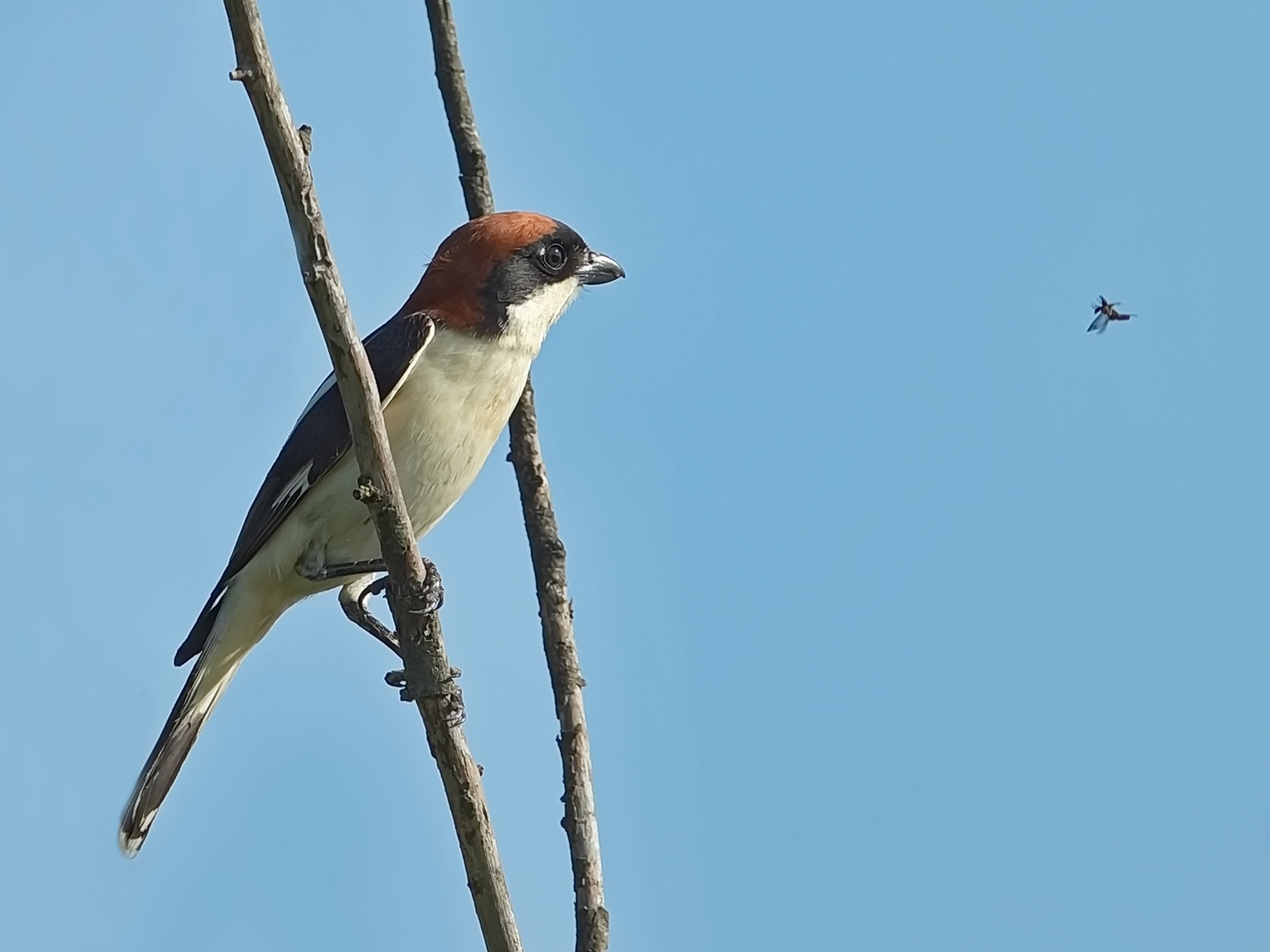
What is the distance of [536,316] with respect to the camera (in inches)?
263

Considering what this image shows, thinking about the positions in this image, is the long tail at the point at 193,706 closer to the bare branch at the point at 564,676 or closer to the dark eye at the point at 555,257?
the bare branch at the point at 564,676

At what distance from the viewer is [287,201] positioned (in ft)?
13.0

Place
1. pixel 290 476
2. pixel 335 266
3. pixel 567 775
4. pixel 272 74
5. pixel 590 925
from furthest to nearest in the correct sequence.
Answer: pixel 290 476 < pixel 567 775 < pixel 590 925 < pixel 335 266 < pixel 272 74

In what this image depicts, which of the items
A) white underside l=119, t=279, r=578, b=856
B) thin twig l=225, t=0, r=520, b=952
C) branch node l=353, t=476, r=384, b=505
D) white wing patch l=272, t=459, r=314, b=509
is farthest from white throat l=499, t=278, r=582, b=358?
branch node l=353, t=476, r=384, b=505

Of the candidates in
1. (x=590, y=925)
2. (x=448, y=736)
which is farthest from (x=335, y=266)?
(x=590, y=925)

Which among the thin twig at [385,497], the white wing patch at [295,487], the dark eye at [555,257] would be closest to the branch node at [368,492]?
the thin twig at [385,497]

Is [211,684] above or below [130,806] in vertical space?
above

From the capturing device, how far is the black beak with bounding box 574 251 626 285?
7.12 metres

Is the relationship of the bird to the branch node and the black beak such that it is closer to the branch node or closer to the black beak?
the black beak

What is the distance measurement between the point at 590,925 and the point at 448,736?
1.08 meters

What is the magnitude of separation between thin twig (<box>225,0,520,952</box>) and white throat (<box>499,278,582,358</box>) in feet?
6.11

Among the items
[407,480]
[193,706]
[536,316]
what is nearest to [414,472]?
[407,480]

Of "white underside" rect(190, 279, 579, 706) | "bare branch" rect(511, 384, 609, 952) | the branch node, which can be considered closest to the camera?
the branch node

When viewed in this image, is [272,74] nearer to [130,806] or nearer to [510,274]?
[510,274]
